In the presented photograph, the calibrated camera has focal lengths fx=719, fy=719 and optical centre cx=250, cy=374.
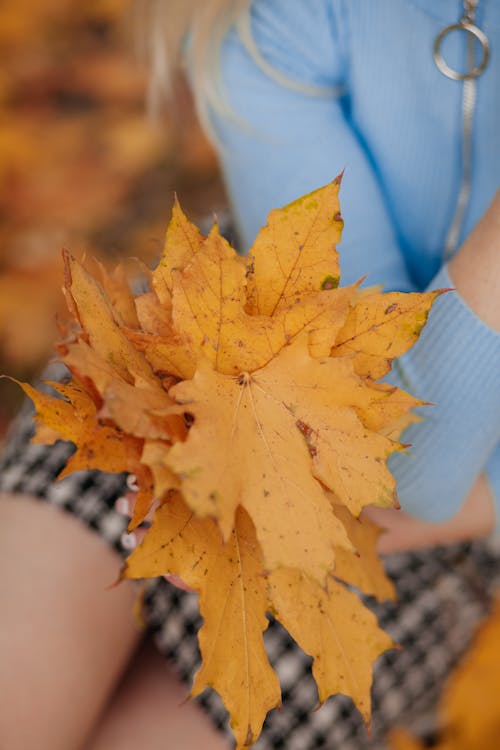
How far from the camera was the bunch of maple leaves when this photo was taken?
419 millimetres

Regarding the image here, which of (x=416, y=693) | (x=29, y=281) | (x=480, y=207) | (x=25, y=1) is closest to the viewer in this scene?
(x=480, y=207)

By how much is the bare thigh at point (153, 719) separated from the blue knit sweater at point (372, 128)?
37 cm

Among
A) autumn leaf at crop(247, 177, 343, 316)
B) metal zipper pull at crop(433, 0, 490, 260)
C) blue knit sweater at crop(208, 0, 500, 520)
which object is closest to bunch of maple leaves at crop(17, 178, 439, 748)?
autumn leaf at crop(247, 177, 343, 316)

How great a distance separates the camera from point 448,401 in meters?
0.63

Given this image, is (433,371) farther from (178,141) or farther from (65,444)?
(178,141)

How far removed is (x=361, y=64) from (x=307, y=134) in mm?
102

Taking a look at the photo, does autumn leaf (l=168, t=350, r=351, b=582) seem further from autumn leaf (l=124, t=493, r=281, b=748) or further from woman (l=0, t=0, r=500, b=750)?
woman (l=0, t=0, r=500, b=750)

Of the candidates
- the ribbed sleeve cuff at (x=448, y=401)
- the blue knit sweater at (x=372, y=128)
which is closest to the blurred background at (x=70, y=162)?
the blue knit sweater at (x=372, y=128)

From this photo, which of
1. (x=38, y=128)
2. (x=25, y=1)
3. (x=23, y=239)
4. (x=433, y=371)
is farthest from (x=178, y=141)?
(x=433, y=371)

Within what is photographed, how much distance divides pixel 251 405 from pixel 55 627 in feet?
1.53

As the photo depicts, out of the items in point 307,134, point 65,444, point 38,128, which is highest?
point 307,134

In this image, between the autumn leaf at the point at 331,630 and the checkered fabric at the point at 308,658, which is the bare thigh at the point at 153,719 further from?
the autumn leaf at the point at 331,630

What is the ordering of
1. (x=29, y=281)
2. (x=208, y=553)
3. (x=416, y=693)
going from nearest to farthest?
(x=208, y=553), (x=416, y=693), (x=29, y=281)

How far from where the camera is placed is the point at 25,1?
2.07m
